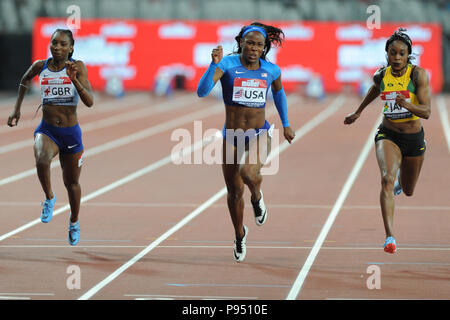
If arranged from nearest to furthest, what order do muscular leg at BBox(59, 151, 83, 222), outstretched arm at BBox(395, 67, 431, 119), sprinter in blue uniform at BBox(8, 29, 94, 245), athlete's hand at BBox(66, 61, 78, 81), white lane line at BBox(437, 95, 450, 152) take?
outstretched arm at BBox(395, 67, 431, 119), athlete's hand at BBox(66, 61, 78, 81), sprinter in blue uniform at BBox(8, 29, 94, 245), muscular leg at BBox(59, 151, 83, 222), white lane line at BBox(437, 95, 450, 152)

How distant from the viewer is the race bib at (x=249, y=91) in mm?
8945

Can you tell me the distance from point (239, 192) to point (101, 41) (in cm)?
3276

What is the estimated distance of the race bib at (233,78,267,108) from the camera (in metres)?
8.95

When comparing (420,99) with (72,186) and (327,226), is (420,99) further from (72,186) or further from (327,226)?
(72,186)

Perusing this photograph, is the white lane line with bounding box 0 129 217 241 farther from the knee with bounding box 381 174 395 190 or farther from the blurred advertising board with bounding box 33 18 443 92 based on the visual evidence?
the blurred advertising board with bounding box 33 18 443 92

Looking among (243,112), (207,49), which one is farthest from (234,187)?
(207,49)

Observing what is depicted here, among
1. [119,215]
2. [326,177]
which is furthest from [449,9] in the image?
[119,215]

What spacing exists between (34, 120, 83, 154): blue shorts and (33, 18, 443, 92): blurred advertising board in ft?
101

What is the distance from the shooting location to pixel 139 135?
24.3 m

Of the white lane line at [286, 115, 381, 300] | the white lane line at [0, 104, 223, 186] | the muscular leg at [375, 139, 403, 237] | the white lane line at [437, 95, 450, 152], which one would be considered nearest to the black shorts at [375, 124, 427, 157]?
the muscular leg at [375, 139, 403, 237]

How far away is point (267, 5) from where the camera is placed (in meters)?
43.3

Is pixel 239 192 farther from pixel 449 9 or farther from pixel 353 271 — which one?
pixel 449 9

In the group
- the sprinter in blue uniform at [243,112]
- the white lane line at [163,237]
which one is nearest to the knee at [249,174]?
the sprinter in blue uniform at [243,112]

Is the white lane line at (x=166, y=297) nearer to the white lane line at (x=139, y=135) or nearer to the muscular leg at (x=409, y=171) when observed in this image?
the muscular leg at (x=409, y=171)
